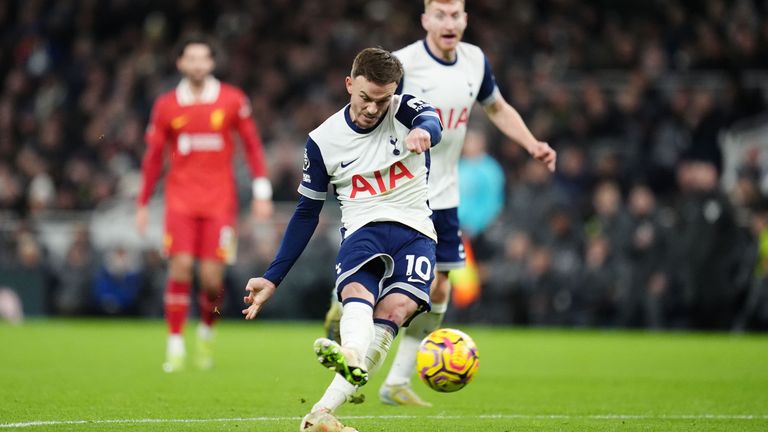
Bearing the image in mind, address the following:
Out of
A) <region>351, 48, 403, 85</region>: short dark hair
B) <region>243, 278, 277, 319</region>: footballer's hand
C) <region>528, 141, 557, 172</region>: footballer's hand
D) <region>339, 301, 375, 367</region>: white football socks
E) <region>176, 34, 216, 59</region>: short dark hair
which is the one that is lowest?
<region>339, 301, 375, 367</region>: white football socks

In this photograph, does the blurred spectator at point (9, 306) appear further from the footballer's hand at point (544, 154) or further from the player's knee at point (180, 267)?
the footballer's hand at point (544, 154)

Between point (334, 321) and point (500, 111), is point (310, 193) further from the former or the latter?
point (500, 111)

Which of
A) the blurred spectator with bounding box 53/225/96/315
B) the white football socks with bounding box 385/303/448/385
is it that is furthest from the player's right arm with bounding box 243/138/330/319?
the blurred spectator with bounding box 53/225/96/315

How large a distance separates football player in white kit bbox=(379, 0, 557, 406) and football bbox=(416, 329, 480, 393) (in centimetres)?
137

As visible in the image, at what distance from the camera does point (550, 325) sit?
61.3 ft

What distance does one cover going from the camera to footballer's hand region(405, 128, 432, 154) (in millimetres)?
5949

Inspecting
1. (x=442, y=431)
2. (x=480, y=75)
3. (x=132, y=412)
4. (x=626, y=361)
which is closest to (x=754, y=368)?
(x=626, y=361)

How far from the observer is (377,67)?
20.4ft

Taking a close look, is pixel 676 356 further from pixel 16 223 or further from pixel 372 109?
pixel 16 223

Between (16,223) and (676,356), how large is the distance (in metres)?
12.2

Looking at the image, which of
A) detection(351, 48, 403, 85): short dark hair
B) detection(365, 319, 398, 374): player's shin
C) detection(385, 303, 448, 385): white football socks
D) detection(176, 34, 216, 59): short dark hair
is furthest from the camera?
detection(176, 34, 216, 59): short dark hair

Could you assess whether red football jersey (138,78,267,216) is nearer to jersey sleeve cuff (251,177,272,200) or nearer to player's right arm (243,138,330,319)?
jersey sleeve cuff (251,177,272,200)

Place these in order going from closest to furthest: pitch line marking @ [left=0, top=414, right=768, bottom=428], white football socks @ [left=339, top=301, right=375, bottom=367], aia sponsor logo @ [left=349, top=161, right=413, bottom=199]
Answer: white football socks @ [left=339, top=301, right=375, bottom=367]
aia sponsor logo @ [left=349, top=161, right=413, bottom=199]
pitch line marking @ [left=0, top=414, right=768, bottom=428]

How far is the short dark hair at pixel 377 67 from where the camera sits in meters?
6.23
